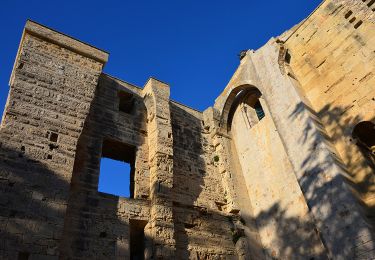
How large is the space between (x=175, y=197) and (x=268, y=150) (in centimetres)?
293

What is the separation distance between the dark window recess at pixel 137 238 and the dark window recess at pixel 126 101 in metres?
3.63

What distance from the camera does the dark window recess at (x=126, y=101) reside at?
9.30 meters

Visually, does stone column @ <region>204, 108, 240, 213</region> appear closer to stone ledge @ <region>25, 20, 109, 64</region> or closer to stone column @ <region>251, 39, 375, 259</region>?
stone column @ <region>251, 39, 375, 259</region>

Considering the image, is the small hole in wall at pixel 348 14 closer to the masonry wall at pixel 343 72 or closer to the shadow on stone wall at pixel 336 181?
the masonry wall at pixel 343 72

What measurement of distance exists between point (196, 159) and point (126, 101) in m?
2.67

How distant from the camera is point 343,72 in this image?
7.36 meters

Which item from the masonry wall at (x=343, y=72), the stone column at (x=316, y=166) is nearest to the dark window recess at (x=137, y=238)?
the stone column at (x=316, y=166)

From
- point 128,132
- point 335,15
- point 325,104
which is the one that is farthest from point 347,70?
point 128,132

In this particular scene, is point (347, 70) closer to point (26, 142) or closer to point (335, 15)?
point (335, 15)

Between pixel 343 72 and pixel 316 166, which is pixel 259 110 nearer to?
pixel 343 72

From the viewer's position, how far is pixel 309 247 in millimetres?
6910

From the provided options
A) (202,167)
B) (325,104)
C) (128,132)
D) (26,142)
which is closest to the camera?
(26,142)

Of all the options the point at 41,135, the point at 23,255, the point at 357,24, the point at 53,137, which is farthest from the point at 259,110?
the point at 23,255

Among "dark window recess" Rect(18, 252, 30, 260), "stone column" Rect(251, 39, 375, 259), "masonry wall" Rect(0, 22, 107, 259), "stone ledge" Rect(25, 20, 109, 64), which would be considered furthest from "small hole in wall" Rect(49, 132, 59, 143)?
"stone column" Rect(251, 39, 375, 259)
